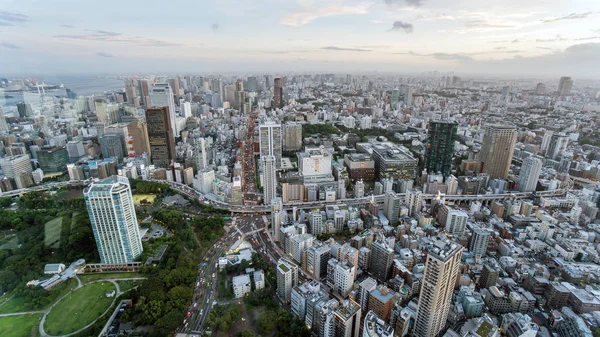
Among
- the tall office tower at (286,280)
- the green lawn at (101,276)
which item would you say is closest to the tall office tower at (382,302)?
the tall office tower at (286,280)

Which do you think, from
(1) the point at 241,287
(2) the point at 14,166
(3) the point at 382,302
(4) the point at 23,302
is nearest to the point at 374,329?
(3) the point at 382,302

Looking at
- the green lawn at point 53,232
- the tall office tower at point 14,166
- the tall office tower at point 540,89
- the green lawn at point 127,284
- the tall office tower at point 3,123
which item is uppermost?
the tall office tower at point 540,89

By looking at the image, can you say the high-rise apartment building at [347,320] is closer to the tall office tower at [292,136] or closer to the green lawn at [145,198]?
the green lawn at [145,198]

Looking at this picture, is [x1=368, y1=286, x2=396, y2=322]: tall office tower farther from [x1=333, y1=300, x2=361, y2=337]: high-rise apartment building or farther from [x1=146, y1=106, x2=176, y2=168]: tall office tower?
[x1=146, y1=106, x2=176, y2=168]: tall office tower

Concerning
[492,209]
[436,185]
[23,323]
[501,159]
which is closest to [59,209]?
[23,323]

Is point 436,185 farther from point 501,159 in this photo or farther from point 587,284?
point 587,284

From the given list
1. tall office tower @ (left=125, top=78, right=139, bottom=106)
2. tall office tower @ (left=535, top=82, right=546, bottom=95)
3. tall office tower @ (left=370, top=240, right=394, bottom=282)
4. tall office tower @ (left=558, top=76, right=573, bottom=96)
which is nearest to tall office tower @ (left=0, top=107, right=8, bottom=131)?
tall office tower @ (left=125, top=78, right=139, bottom=106)

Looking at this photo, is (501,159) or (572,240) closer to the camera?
(572,240)
